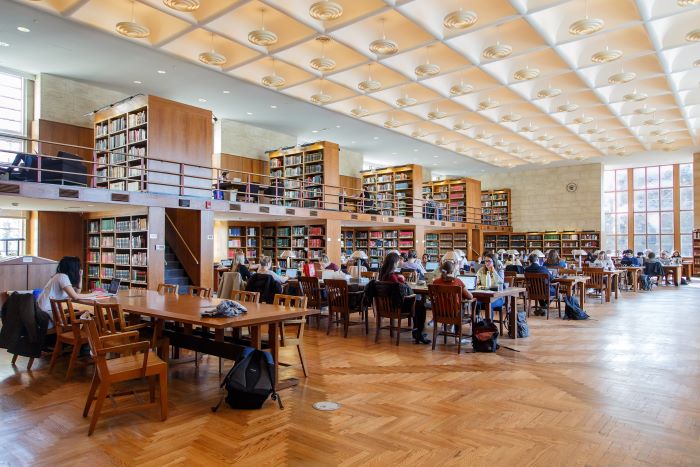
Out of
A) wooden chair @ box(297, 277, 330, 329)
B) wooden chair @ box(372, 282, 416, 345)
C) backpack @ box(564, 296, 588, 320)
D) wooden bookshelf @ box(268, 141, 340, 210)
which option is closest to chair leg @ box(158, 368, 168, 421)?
wooden chair @ box(372, 282, 416, 345)

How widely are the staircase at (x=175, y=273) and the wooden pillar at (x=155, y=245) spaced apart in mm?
576

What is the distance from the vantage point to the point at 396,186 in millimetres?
17172

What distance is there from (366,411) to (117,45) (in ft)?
27.0

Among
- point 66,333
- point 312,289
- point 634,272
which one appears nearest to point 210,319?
point 66,333

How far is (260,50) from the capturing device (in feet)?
29.1

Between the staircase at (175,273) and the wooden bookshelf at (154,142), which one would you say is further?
the wooden bookshelf at (154,142)

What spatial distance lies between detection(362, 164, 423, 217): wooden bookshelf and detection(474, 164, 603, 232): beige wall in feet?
24.1

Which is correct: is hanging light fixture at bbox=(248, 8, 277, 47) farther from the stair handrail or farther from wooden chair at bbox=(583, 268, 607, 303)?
wooden chair at bbox=(583, 268, 607, 303)

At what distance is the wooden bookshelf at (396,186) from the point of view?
16359 millimetres

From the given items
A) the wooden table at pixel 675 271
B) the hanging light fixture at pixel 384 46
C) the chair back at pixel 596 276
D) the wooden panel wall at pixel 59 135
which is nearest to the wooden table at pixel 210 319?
the hanging light fixture at pixel 384 46

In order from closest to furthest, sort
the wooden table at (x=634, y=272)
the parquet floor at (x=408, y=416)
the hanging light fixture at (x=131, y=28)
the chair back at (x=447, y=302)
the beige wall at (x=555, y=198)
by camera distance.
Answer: the parquet floor at (x=408, y=416) → the chair back at (x=447, y=302) → the hanging light fixture at (x=131, y=28) → the wooden table at (x=634, y=272) → the beige wall at (x=555, y=198)

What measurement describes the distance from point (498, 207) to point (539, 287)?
50.0 feet

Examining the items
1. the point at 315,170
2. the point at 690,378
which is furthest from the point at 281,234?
the point at 690,378

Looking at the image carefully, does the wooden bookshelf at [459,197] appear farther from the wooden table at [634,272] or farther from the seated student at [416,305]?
the seated student at [416,305]
